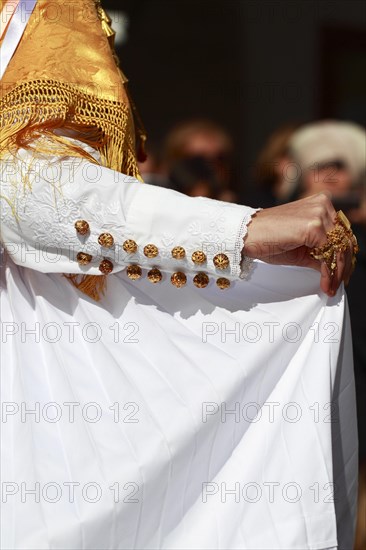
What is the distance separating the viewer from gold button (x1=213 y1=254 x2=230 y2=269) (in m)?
1.71

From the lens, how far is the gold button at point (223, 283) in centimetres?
175

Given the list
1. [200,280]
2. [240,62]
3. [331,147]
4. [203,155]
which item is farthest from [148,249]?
[240,62]

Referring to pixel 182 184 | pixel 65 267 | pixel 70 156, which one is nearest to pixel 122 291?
pixel 65 267

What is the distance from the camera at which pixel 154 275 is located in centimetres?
177

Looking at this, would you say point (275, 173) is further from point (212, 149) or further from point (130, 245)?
point (130, 245)

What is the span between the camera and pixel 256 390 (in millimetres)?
1809

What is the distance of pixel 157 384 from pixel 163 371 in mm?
28

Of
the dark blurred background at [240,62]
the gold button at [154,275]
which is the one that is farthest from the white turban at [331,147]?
the gold button at [154,275]

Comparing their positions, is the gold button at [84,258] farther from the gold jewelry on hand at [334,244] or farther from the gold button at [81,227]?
the gold jewelry on hand at [334,244]

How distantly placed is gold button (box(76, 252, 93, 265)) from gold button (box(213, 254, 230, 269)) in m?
0.21

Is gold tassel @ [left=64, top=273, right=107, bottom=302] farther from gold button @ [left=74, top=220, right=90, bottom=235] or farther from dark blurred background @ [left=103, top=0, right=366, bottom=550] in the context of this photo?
dark blurred background @ [left=103, top=0, right=366, bottom=550]

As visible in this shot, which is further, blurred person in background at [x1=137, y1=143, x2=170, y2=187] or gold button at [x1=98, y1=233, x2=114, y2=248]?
blurred person in background at [x1=137, y1=143, x2=170, y2=187]

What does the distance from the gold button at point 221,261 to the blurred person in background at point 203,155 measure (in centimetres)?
215

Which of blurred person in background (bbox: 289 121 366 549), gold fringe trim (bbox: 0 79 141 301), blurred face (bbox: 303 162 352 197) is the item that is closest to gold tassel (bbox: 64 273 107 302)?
gold fringe trim (bbox: 0 79 141 301)
